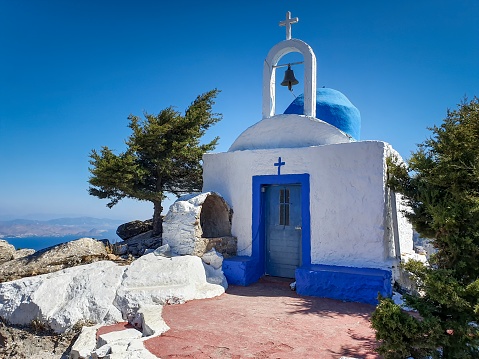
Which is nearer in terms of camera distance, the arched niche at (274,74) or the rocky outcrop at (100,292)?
the rocky outcrop at (100,292)

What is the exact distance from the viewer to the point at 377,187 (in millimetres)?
6613

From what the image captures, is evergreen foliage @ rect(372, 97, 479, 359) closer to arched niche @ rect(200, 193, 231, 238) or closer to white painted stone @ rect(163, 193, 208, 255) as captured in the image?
white painted stone @ rect(163, 193, 208, 255)

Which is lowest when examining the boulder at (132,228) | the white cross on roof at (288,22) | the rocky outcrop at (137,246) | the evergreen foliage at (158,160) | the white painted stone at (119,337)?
the white painted stone at (119,337)

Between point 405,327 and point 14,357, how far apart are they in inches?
217

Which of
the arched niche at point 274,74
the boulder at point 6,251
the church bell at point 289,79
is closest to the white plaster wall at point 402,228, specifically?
the arched niche at point 274,74

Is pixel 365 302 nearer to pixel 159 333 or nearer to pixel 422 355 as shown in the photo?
pixel 422 355

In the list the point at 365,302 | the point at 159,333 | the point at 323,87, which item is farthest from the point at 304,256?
the point at 323,87

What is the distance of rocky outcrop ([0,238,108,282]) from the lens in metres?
8.20

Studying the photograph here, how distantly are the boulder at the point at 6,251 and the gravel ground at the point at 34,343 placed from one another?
18.7 ft

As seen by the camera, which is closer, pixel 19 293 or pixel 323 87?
pixel 19 293

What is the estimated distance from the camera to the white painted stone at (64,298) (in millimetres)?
5379

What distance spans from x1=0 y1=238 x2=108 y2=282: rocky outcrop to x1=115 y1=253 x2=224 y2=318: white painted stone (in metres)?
2.73

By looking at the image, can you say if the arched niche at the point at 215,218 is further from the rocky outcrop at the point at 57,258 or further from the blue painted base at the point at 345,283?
the rocky outcrop at the point at 57,258

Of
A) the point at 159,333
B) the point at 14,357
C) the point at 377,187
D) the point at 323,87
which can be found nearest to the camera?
the point at 159,333
